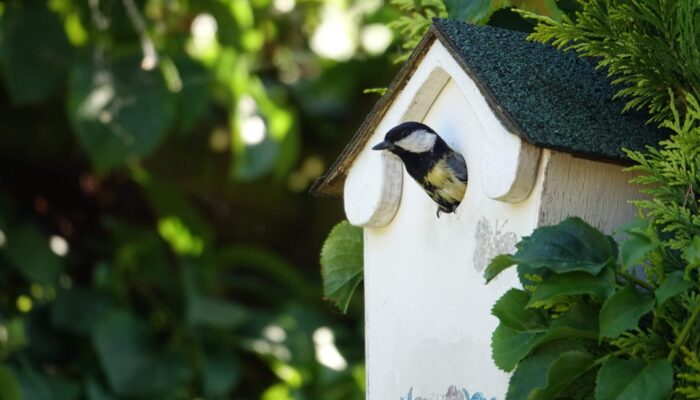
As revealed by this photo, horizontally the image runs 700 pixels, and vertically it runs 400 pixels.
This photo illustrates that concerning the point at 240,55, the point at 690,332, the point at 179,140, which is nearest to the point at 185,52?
the point at 240,55

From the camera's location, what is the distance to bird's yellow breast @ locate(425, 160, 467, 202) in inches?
40.6

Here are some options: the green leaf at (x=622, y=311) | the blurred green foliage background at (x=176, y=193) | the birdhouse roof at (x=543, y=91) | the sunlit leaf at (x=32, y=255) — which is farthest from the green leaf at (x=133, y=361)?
the green leaf at (x=622, y=311)

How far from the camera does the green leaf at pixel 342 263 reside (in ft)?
3.91

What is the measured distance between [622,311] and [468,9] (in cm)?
39

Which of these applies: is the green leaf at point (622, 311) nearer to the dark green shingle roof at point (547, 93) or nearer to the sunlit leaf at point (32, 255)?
the dark green shingle roof at point (547, 93)

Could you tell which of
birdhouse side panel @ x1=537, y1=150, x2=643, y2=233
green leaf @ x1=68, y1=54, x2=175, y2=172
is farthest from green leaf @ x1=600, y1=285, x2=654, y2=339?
green leaf @ x1=68, y1=54, x2=175, y2=172

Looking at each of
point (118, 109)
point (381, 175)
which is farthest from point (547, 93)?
point (118, 109)

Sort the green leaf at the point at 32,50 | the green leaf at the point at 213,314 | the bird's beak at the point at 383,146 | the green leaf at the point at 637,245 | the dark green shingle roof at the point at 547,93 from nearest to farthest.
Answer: the green leaf at the point at 637,245
the dark green shingle roof at the point at 547,93
the bird's beak at the point at 383,146
the green leaf at the point at 32,50
the green leaf at the point at 213,314

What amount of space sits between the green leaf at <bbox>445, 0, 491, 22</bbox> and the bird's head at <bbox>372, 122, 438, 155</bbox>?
0.44 ft

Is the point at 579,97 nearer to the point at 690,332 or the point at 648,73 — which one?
the point at 648,73

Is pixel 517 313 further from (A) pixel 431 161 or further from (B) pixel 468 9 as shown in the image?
(B) pixel 468 9

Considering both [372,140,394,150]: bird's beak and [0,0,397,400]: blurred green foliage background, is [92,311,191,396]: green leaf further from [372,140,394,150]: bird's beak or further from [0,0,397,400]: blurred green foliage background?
[372,140,394,150]: bird's beak

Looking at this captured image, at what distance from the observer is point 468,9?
1104 millimetres

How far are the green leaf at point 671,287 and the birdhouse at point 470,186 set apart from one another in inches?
5.2
